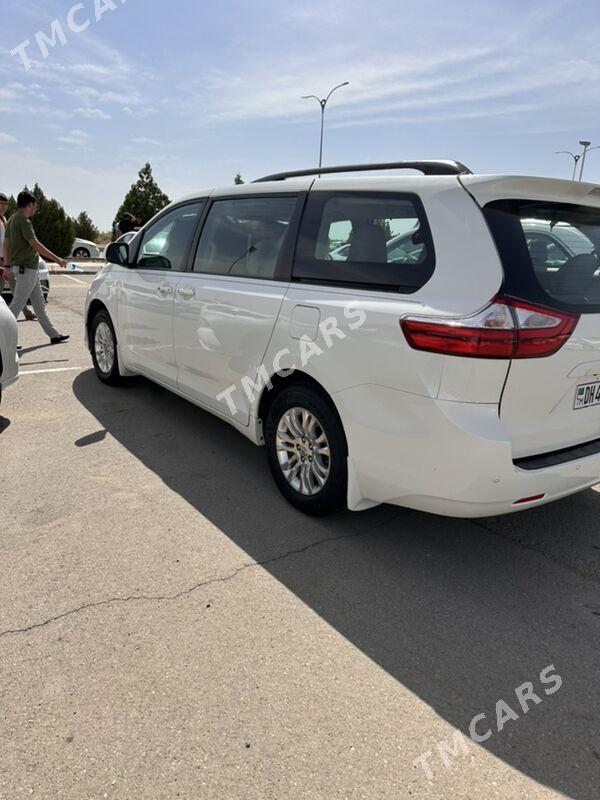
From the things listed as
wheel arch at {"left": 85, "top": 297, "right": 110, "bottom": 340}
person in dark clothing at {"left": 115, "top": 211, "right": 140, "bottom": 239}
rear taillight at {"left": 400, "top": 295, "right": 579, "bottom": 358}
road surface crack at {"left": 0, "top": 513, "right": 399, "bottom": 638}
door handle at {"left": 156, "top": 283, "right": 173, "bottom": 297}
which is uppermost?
person in dark clothing at {"left": 115, "top": 211, "right": 140, "bottom": 239}

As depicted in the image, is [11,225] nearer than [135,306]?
No

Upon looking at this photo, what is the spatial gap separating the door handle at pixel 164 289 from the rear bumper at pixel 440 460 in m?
2.07

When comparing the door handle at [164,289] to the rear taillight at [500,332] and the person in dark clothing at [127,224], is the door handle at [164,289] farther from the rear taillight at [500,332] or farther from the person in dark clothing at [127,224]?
the person in dark clothing at [127,224]

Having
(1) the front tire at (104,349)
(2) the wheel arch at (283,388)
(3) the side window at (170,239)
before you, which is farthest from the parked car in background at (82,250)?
(2) the wheel arch at (283,388)

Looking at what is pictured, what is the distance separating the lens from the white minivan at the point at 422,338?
2.42 metres

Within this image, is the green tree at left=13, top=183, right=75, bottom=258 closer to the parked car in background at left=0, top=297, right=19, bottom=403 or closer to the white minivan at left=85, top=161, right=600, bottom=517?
the parked car in background at left=0, top=297, right=19, bottom=403

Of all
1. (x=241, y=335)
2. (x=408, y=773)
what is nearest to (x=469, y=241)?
(x=241, y=335)

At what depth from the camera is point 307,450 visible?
3.29 meters

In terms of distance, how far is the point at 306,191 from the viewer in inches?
132

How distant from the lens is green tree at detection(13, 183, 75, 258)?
2636 centimetres

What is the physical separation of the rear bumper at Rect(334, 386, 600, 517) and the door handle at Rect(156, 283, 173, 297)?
207 centimetres

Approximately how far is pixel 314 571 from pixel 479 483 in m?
0.93

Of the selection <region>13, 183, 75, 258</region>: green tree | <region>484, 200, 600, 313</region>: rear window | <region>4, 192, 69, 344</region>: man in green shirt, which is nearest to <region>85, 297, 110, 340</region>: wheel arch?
<region>4, 192, 69, 344</region>: man in green shirt

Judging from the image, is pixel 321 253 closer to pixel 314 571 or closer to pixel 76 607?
pixel 314 571
